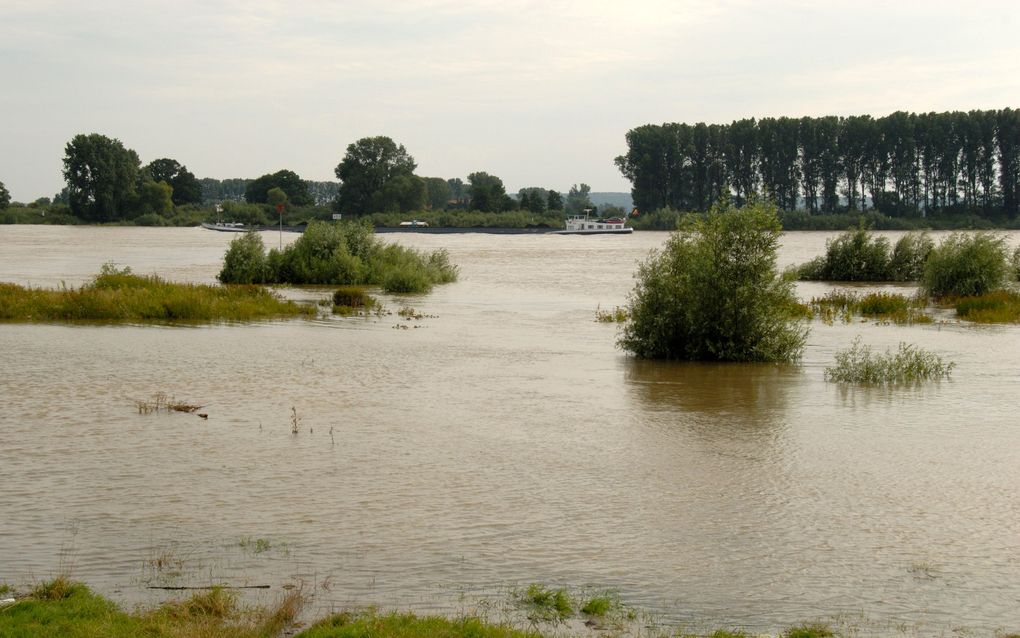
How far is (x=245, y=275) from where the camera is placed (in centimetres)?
4803

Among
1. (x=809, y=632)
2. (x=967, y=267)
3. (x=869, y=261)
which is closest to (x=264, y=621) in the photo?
(x=809, y=632)

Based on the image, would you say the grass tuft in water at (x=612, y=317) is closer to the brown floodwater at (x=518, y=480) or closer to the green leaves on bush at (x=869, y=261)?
the brown floodwater at (x=518, y=480)

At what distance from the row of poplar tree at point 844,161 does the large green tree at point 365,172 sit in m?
47.5

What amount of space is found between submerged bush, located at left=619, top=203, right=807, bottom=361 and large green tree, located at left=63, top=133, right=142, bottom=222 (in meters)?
162

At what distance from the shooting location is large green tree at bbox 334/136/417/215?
602ft

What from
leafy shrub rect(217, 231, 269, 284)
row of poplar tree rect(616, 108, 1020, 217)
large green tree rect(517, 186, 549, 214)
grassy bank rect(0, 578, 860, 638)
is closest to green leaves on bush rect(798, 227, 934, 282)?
leafy shrub rect(217, 231, 269, 284)

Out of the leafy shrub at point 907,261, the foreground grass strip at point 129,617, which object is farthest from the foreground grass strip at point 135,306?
the leafy shrub at point 907,261

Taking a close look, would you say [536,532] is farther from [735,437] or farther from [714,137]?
[714,137]

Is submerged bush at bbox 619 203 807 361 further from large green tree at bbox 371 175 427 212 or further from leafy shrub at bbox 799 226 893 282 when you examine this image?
large green tree at bbox 371 175 427 212

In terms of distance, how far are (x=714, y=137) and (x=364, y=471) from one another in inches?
5790

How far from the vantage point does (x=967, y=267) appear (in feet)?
131

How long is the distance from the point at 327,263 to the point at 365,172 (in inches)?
5460

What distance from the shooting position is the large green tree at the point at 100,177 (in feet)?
552

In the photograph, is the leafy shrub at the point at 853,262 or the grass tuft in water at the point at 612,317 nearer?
the grass tuft in water at the point at 612,317
